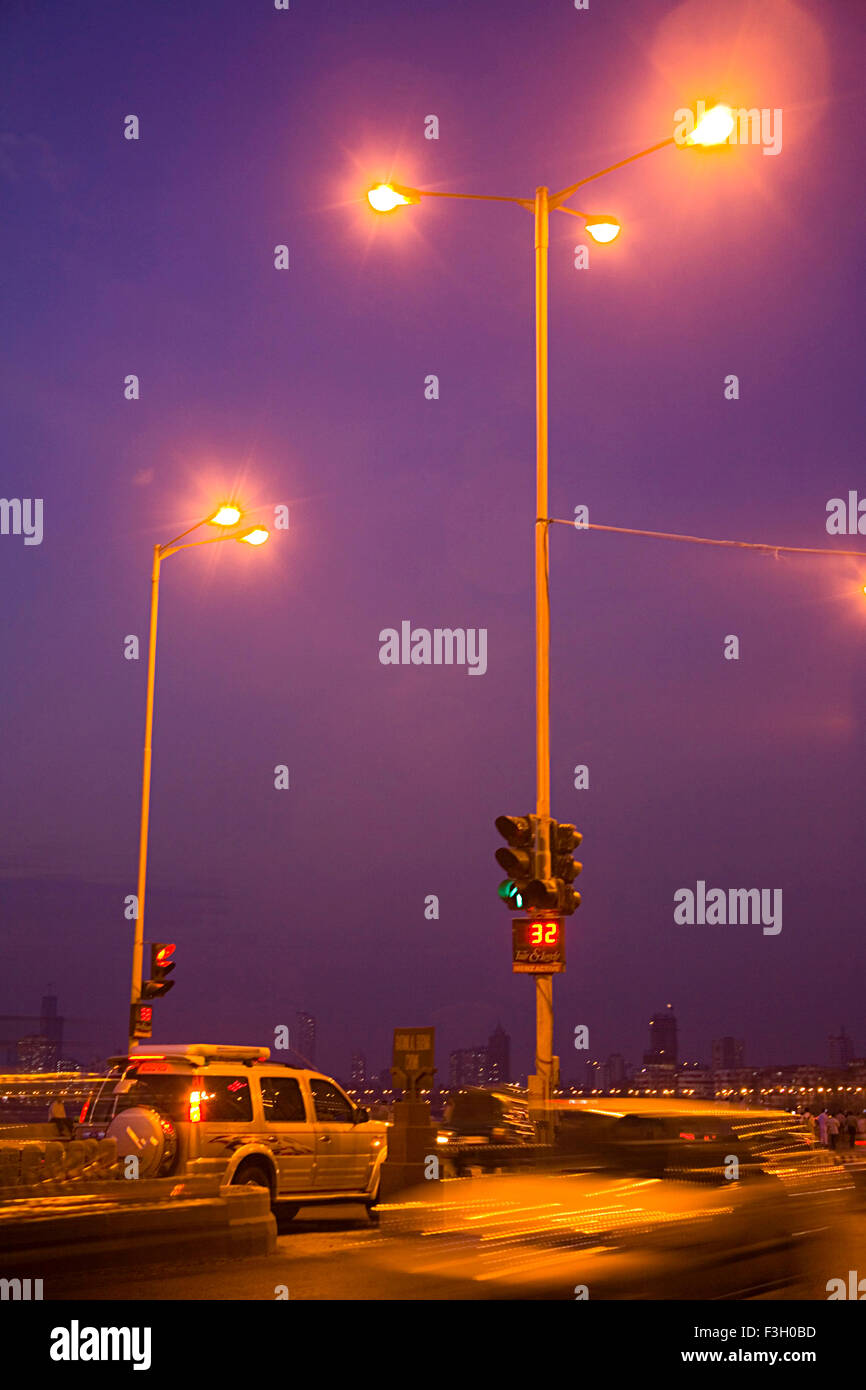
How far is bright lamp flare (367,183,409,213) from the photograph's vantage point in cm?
2072

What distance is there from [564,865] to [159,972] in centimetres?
1253

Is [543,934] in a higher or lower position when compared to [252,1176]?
higher

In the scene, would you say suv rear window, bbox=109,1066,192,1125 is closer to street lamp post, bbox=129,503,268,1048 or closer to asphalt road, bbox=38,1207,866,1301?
asphalt road, bbox=38,1207,866,1301

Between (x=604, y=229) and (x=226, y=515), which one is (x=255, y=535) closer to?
(x=226, y=515)

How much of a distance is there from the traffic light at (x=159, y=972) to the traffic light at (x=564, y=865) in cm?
1221

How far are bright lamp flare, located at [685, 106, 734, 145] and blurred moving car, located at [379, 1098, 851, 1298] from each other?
1183 centimetres

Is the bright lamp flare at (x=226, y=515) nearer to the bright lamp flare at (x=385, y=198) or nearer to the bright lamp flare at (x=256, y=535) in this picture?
the bright lamp flare at (x=256, y=535)

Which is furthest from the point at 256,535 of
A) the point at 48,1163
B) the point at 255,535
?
the point at 48,1163

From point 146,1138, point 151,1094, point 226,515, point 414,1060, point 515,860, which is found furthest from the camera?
point 226,515

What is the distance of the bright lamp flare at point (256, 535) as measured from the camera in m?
29.6

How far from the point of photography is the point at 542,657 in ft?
71.3

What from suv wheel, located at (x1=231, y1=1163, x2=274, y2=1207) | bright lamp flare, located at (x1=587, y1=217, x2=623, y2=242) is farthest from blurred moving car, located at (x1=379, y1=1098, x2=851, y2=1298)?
bright lamp flare, located at (x1=587, y1=217, x2=623, y2=242)
